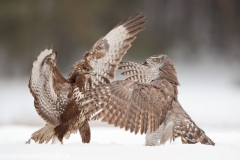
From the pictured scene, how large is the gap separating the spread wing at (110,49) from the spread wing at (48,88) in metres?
0.26

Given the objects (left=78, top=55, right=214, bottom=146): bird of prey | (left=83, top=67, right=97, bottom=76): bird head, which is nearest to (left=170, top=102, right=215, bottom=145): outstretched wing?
(left=78, top=55, right=214, bottom=146): bird of prey

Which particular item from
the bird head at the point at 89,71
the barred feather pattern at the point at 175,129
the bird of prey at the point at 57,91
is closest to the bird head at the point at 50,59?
the bird of prey at the point at 57,91

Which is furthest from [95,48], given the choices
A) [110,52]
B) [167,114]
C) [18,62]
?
[18,62]

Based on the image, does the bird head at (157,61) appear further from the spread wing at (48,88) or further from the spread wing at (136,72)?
the spread wing at (48,88)

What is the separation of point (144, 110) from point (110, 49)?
27.9 inches

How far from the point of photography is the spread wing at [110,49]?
2.84 metres

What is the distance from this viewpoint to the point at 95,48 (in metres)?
2.82

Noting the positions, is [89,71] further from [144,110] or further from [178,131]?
[178,131]

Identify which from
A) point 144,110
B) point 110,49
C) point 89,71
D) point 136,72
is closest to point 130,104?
point 144,110

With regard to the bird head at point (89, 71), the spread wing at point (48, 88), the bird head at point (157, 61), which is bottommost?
the spread wing at point (48, 88)

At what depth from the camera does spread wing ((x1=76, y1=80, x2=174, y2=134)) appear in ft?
7.64

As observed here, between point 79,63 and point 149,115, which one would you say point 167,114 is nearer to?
point 149,115

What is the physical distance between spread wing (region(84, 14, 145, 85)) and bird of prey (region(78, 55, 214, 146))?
399 millimetres

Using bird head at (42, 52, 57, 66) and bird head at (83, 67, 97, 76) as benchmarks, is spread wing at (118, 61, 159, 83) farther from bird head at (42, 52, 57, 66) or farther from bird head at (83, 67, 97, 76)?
bird head at (42, 52, 57, 66)
